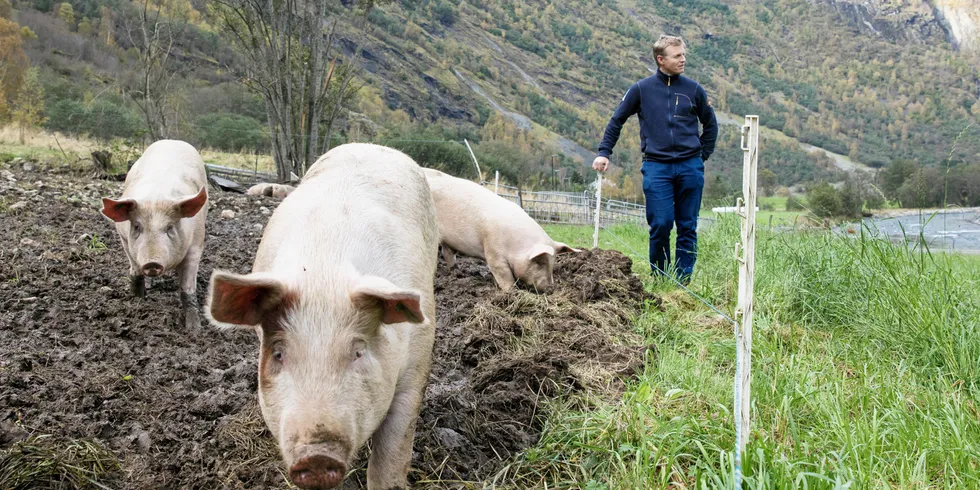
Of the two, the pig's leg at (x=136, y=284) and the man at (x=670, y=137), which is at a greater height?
the man at (x=670, y=137)

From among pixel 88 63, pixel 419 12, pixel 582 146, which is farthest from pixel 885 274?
pixel 419 12

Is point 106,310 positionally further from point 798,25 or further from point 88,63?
point 798,25

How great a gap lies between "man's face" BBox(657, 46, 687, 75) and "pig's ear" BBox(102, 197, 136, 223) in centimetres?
447

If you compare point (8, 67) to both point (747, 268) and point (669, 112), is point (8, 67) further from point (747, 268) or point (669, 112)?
point (747, 268)

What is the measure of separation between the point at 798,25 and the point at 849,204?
6216 inches

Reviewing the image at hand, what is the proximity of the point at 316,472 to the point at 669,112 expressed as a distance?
5.02 m

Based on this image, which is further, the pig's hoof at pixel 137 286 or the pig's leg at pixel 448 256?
the pig's leg at pixel 448 256

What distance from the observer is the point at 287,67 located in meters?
14.6

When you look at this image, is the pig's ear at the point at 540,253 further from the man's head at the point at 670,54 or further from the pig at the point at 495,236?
the man's head at the point at 670,54

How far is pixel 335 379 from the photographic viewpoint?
1.94m

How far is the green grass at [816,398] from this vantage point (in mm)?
2279

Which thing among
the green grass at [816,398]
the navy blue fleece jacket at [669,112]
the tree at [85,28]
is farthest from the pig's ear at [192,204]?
the tree at [85,28]

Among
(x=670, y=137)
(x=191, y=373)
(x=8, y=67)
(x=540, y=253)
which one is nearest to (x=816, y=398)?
(x=191, y=373)

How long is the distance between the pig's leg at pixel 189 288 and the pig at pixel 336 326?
2.36 meters
